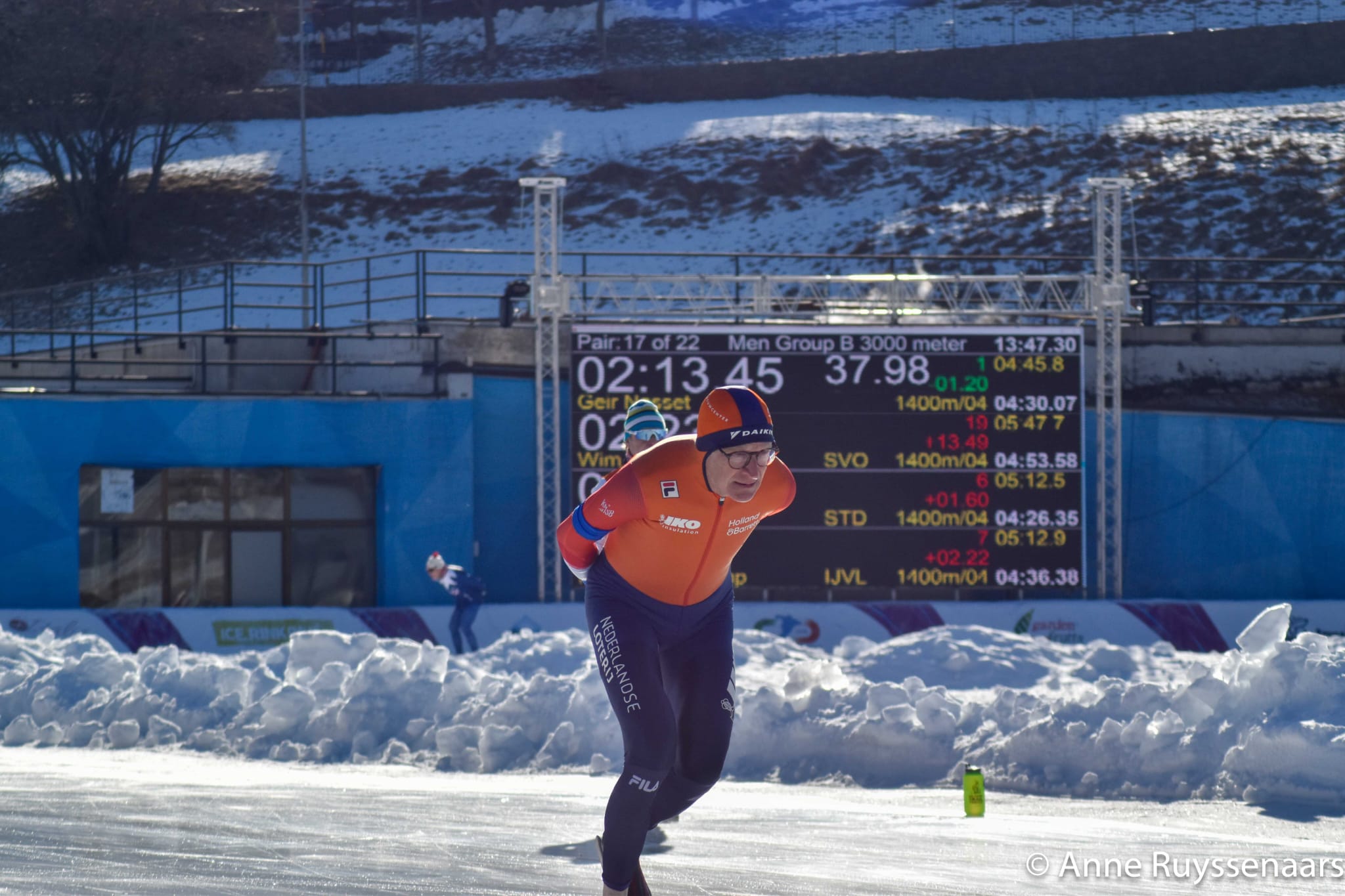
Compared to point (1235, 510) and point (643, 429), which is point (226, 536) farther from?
point (1235, 510)

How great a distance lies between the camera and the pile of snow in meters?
7.50

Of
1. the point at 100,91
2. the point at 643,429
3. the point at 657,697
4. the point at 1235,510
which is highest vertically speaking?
the point at 100,91

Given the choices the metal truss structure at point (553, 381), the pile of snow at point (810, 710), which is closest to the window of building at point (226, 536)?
the metal truss structure at point (553, 381)

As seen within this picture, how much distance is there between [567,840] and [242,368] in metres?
15.3

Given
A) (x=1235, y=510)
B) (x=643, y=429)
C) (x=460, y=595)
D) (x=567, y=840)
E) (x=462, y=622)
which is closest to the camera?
(x=567, y=840)

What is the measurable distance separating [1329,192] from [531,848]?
33.3m

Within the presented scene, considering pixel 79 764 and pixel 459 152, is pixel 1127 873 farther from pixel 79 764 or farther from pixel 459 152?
pixel 459 152

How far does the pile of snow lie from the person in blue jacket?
3.62 meters

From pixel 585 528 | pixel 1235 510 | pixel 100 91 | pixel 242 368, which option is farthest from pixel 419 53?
pixel 585 528

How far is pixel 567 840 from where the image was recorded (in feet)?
19.3

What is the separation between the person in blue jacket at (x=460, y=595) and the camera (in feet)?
48.1

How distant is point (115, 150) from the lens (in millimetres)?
46188

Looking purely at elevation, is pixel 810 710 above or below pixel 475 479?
above

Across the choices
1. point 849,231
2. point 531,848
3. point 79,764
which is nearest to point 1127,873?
point 531,848
